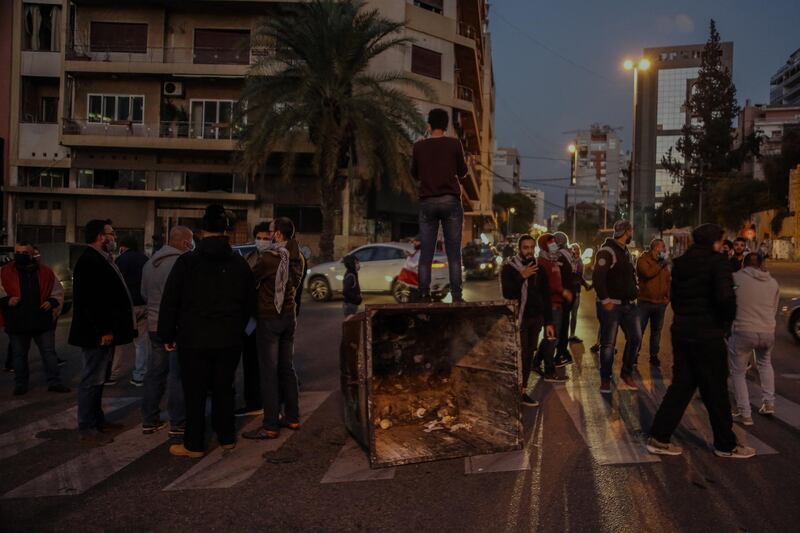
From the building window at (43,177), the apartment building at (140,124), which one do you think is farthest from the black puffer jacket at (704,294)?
the building window at (43,177)

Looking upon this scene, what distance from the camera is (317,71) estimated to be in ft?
80.5

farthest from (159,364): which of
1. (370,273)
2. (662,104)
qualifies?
(662,104)

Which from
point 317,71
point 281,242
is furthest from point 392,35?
point 281,242

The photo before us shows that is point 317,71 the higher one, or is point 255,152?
point 317,71

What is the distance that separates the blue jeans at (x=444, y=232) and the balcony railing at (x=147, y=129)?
26621 mm

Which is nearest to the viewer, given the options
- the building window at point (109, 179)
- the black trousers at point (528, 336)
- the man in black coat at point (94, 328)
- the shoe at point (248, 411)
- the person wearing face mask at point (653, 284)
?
the man in black coat at point (94, 328)

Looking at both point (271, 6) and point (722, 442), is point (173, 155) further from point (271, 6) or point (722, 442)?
point (722, 442)

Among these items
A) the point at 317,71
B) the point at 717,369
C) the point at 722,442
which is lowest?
the point at 722,442

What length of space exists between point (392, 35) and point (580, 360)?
79.5 feet

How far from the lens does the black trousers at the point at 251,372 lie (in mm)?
7320

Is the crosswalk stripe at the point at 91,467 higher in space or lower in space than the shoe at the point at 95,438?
lower

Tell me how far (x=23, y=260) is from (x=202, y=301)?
13.2ft

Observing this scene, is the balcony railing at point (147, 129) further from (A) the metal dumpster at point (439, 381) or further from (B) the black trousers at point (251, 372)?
(A) the metal dumpster at point (439, 381)

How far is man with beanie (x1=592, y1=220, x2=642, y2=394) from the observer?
8000 mm
